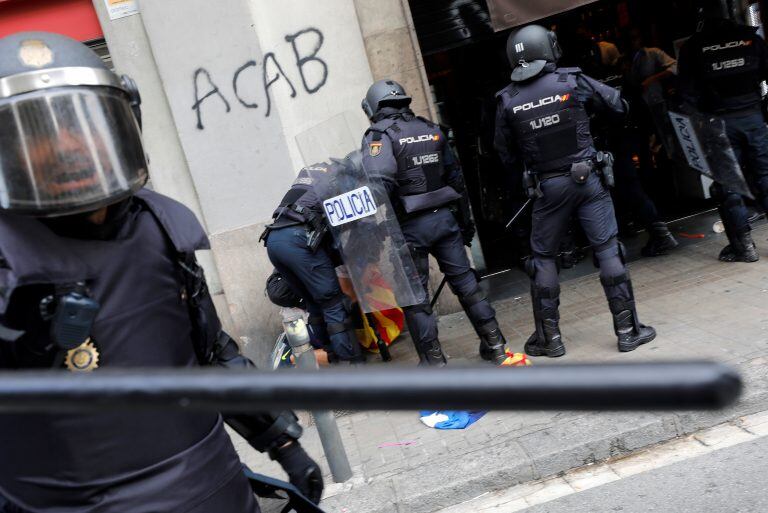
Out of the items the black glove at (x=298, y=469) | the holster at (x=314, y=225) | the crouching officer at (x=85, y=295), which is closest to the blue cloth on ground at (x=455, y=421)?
the holster at (x=314, y=225)

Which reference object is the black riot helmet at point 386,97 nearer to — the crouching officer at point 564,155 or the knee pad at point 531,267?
the crouching officer at point 564,155

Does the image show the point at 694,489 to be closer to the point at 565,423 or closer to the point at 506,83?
the point at 565,423

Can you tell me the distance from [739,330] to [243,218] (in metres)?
4.01

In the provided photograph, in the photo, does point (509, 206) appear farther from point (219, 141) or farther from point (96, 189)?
point (96, 189)

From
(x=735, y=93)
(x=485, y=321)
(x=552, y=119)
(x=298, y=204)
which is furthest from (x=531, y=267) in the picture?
(x=735, y=93)

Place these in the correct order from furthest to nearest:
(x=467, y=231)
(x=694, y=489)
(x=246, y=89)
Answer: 1. (x=246, y=89)
2. (x=467, y=231)
3. (x=694, y=489)

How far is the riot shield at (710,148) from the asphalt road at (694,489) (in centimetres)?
286

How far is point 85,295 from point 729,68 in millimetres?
5892

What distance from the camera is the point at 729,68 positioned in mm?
6461

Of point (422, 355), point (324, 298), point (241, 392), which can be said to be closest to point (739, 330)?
point (422, 355)

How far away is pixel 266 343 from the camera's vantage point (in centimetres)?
708

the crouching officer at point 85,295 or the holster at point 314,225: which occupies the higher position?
the crouching officer at point 85,295

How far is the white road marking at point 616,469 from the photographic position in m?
4.05

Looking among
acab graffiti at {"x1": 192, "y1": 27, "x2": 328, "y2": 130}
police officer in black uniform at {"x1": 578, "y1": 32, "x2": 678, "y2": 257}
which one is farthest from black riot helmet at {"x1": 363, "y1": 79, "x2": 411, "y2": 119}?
police officer in black uniform at {"x1": 578, "y1": 32, "x2": 678, "y2": 257}
